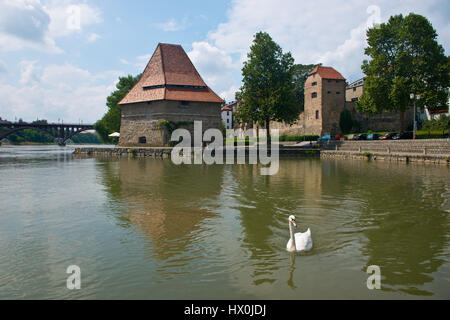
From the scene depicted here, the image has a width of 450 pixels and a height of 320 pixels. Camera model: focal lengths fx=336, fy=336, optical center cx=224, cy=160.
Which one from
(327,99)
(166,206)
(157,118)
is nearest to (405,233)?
(166,206)

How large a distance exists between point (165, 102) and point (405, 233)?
40552 millimetres

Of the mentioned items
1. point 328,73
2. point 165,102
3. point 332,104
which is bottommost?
point 165,102

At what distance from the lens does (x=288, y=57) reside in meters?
45.8

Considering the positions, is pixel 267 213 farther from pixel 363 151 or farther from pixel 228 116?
pixel 228 116

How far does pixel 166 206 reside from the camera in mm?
11797

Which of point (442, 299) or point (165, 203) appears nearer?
point (442, 299)

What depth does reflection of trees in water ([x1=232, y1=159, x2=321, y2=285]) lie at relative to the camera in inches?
255

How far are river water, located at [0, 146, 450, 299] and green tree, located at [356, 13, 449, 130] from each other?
2869 centimetres

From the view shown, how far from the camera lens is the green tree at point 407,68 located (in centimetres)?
3838

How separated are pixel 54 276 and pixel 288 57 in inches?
1753

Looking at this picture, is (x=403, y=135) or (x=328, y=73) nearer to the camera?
(x=403, y=135)
